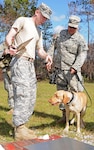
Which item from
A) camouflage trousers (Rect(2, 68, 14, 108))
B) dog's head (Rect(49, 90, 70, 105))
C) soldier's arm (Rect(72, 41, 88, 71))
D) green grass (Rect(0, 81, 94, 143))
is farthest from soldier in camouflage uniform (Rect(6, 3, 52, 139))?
camouflage trousers (Rect(2, 68, 14, 108))

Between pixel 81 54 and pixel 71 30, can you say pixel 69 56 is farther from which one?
pixel 71 30

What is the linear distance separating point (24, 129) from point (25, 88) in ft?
1.97

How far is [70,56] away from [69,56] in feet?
0.06

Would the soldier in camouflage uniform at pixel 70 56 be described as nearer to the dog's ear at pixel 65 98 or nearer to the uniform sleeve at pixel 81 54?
the uniform sleeve at pixel 81 54

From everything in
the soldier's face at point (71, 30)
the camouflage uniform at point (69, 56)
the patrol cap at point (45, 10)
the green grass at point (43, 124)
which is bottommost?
the green grass at point (43, 124)

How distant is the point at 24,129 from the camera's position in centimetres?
418

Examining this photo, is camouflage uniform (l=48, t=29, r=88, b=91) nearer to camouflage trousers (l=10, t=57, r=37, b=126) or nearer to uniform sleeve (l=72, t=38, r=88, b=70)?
uniform sleeve (l=72, t=38, r=88, b=70)

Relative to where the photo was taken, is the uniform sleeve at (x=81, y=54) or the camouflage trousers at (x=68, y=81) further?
the camouflage trousers at (x=68, y=81)

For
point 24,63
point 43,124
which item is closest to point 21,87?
point 24,63

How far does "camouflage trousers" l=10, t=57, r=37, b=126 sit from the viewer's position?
3.99 m

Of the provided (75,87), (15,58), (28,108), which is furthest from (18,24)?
(75,87)

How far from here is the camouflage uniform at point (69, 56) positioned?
5.13m

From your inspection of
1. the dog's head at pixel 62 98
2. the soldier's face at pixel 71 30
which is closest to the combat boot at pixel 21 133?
the dog's head at pixel 62 98

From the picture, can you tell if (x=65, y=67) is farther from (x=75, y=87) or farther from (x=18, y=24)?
(x=18, y=24)
